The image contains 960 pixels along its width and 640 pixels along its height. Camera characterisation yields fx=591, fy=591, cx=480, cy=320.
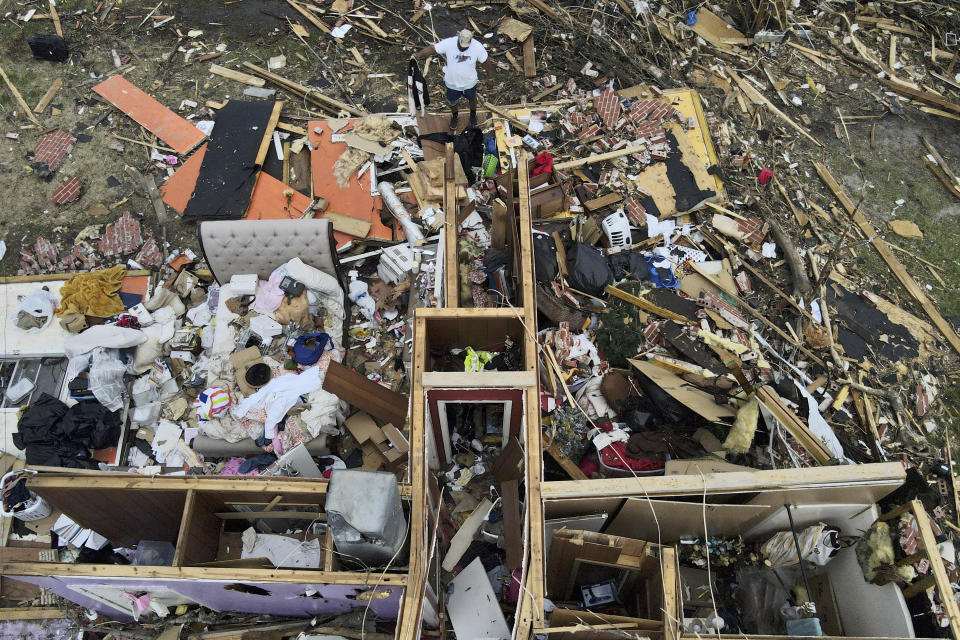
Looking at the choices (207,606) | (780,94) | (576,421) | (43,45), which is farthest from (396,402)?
(43,45)

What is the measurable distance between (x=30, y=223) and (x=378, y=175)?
16.3ft

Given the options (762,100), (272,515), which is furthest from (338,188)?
(762,100)

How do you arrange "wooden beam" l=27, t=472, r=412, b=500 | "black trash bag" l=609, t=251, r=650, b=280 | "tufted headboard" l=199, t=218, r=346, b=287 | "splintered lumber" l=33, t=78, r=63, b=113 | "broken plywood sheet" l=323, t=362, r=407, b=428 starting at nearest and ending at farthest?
"wooden beam" l=27, t=472, r=412, b=500, "broken plywood sheet" l=323, t=362, r=407, b=428, "tufted headboard" l=199, t=218, r=346, b=287, "black trash bag" l=609, t=251, r=650, b=280, "splintered lumber" l=33, t=78, r=63, b=113

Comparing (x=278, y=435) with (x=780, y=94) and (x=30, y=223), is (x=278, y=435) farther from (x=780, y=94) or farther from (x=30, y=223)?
(x=780, y=94)

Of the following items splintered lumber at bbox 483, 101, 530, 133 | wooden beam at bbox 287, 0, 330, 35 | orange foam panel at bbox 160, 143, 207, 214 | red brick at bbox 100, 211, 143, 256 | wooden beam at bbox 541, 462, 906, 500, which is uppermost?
wooden beam at bbox 287, 0, 330, 35

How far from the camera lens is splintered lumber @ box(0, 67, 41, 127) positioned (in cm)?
918

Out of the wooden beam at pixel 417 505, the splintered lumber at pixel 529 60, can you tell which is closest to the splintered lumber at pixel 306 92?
the splintered lumber at pixel 529 60

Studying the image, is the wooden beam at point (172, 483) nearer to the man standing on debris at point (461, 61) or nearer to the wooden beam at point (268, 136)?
the wooden beam at point (268, 136)

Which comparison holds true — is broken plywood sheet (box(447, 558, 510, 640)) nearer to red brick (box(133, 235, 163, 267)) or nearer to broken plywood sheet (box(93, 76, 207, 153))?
red brick (box(133, 235, 163, 267))

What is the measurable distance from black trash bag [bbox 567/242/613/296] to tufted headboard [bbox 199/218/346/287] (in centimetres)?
287

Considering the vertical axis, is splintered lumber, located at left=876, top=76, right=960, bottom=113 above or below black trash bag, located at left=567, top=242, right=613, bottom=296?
above

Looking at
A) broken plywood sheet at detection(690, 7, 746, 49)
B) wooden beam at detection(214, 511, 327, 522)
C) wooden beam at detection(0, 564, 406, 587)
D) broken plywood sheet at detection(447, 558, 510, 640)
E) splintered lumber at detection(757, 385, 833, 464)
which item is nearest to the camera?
wooden beam at detection(0, 564, 406, 587)

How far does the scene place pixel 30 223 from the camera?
8367 millimetres

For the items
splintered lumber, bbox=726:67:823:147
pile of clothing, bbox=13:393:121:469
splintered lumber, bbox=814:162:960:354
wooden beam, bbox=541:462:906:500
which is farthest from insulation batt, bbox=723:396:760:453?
pile of clothing, bbox=13:393:121:469
